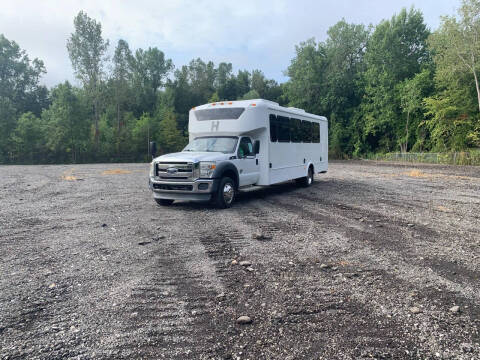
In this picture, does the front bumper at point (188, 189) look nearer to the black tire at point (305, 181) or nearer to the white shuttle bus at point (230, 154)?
the white shuttle bus at point (230, 154)

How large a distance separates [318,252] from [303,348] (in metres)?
2.95

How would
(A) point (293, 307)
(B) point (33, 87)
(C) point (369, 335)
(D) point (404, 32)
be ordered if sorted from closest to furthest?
1. (C) point (369, 335)
2. (A) point (293, 307)
3. (D) point (404, 32)
4. (B) point (33, 87)

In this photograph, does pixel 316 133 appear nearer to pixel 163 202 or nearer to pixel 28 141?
pixel 163 202

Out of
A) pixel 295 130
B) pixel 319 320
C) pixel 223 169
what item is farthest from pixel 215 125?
pixel 319 320

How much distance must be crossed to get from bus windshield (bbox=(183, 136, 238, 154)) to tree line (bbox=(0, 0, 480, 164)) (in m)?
32.6

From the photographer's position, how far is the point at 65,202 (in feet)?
38.2

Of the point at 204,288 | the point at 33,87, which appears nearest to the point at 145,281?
the point at 204,288

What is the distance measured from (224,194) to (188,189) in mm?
1075

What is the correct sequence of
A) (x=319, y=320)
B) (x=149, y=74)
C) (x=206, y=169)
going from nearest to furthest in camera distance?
(x=319, y=320) → (x=206, y=169) → (x=149, y=74)

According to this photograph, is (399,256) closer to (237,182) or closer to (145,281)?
(145,281)

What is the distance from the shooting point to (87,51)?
173 feet

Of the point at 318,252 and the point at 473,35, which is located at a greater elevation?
the point at 473,35

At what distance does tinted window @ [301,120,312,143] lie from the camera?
49.9 feet

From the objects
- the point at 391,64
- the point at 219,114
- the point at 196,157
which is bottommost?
the point at 196,157
